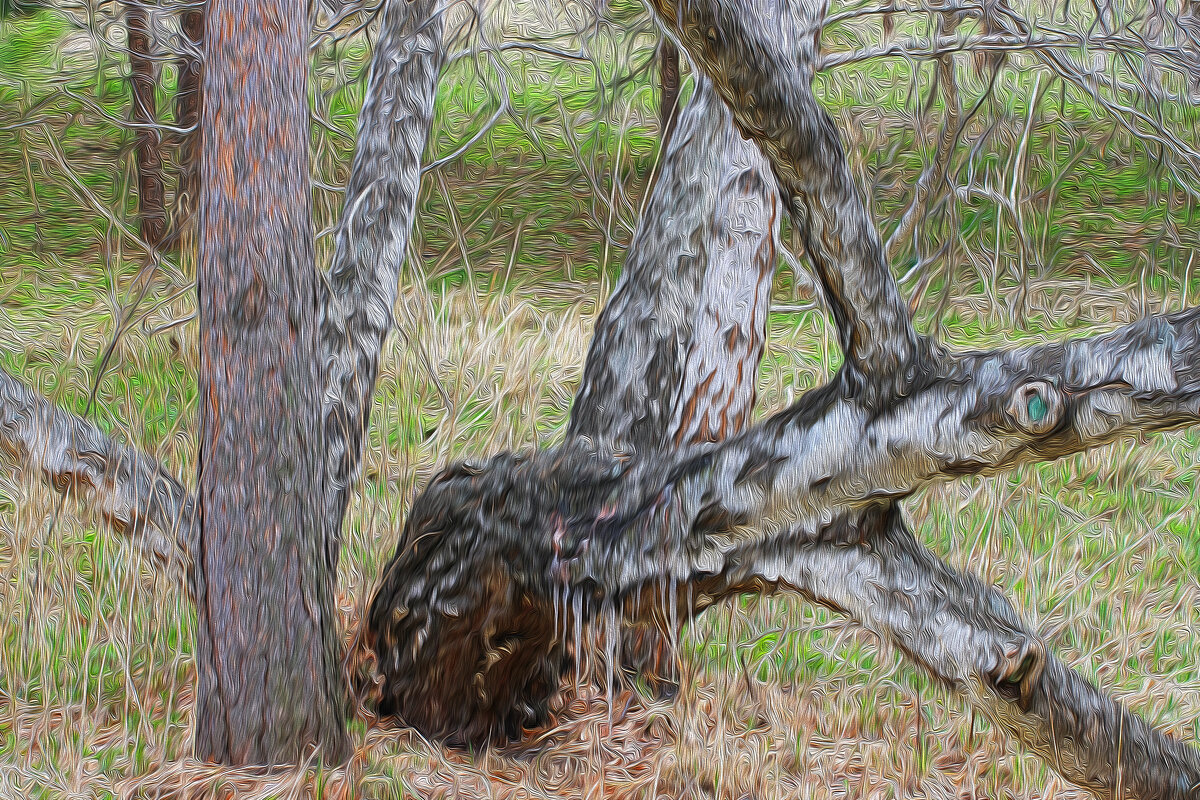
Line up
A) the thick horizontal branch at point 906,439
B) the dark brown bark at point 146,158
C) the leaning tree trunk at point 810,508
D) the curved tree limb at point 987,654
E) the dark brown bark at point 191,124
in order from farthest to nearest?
the dark brown bark at point 146,158, the dark brown bark at point 191,124, the curved tree limb at point 987,654, the leaning tree trunk at point 810,508, the thick horizontal branch at point 906,439

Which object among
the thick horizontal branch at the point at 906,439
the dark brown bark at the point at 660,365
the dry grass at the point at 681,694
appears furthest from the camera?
the dark brown bark at the point at 660,365

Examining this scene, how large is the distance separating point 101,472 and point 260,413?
65 centimetres

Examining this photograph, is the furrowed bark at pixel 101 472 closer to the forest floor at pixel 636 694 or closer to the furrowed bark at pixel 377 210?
the forest floor at pixel 636 694

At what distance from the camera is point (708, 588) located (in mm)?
3010

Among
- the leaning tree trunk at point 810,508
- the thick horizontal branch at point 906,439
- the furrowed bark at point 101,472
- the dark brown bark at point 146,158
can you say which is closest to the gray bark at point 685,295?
the leaning tree trunk at point 810,508

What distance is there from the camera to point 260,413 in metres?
2.87

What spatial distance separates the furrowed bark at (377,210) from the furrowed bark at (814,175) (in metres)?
1.33

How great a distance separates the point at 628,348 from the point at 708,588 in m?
0.92

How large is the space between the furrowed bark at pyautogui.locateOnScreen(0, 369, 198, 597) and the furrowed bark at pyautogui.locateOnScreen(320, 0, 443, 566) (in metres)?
0.52

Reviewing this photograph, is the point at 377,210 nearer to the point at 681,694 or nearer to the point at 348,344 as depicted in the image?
the point at 348,344

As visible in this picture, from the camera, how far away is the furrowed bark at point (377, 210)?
3.53 meters

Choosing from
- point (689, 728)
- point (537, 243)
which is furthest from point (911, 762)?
point (537, 243)

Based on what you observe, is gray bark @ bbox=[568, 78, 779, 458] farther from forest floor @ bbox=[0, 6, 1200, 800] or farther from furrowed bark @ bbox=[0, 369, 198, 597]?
furrowed bark @ bbox=[0, 369, 198, 597]

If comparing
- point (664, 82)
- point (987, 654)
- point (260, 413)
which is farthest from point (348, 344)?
point (664, 82)
